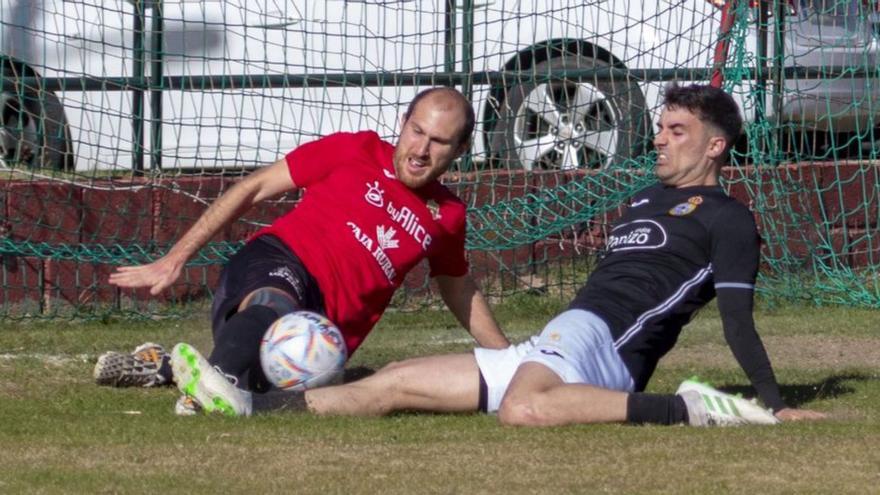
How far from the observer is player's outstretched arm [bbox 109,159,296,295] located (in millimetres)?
5922

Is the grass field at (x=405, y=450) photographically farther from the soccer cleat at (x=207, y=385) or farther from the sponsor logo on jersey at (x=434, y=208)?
the sponsor logo on jersey at (x=434, y=208)

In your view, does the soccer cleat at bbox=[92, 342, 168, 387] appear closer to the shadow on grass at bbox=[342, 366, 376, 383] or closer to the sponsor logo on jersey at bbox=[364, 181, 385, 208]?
the shadow on grass at bbox=[342, 366, 376, 383]

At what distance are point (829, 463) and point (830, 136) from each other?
5622mm

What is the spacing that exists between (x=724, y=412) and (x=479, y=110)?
489cm

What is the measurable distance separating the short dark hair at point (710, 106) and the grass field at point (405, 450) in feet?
3.61

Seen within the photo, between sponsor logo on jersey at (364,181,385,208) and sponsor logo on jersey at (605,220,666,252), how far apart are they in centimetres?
92

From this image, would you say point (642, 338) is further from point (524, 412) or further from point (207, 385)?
point (207, 385)

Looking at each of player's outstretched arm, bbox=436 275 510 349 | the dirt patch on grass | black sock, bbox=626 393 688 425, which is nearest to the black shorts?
player's outstretched arm, bbox=436 275 510 349

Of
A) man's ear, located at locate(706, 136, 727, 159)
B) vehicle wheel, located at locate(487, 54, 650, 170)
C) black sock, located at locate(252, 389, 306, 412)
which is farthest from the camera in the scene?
vehicle wheel, located at locate(487, 54, 650, 170)

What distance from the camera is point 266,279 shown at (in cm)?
625

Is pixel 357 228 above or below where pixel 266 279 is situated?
above

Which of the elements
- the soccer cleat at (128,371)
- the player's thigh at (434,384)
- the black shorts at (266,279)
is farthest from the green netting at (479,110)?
the player's thigh at (434,384)

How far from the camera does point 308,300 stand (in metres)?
6.30

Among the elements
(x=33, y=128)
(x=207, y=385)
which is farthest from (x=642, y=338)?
(x=33, y=128)
